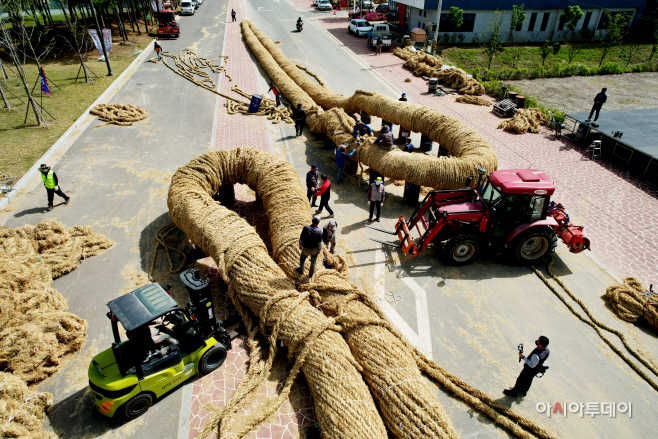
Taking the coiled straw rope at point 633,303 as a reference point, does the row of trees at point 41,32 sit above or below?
above

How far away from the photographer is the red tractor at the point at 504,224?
9.65 meters

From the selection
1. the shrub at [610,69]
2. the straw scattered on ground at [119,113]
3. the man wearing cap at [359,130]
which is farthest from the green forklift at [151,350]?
the shrub at [610,69]

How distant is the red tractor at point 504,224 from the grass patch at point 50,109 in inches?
565

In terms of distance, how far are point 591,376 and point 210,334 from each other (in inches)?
288

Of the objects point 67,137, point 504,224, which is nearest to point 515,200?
point 504,224

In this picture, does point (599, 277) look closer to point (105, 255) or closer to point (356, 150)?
point (356, 150)

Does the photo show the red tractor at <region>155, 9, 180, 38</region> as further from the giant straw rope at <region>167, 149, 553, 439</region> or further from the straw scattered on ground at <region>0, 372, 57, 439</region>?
the straw scattered on ground at <region>0, 372, 57, 439</region>

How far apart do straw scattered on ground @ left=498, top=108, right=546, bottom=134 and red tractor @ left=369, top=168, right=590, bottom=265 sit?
9.56 m

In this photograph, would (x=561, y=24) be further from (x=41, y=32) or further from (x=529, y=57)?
(x=41, y=32)

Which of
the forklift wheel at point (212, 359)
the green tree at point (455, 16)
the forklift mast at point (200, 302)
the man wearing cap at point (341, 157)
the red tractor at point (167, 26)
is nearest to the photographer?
the forklift mast at point (200, 302)

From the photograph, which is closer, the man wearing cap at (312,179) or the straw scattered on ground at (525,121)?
the man wearing cap at (312,179)

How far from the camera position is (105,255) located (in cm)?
1041

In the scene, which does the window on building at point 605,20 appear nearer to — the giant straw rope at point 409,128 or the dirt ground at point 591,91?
the dirt ground at point 591,91

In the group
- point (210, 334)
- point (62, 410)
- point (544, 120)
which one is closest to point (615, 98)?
point (544, 120)
